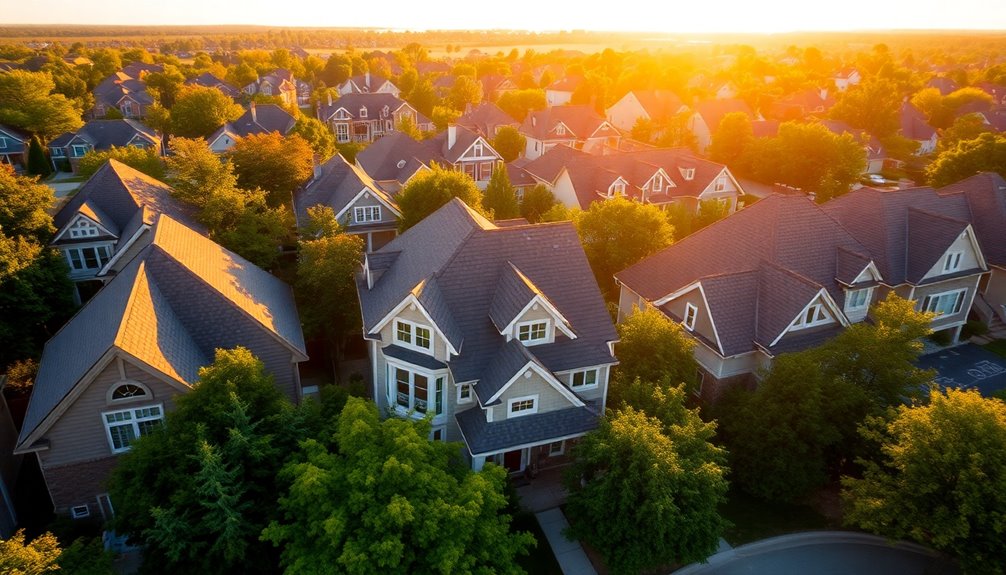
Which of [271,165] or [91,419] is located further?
[271,165]

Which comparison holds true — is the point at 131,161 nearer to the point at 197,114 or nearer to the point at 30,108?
the point at 197,114

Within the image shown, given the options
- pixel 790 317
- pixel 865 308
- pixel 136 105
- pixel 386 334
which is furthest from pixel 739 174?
pixel 136 105

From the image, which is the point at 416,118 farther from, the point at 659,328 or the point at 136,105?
the point at 659,328

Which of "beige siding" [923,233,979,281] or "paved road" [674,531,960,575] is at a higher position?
"beige siding" [923,233,979,281]

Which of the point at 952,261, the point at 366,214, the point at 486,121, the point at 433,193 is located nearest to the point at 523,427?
the point at 433,193

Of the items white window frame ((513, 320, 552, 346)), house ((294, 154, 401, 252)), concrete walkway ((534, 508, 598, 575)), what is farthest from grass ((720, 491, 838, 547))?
house ((294, 154, 401, 252))

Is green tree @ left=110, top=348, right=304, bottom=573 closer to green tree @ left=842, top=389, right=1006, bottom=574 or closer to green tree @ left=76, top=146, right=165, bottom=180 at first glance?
green tree @ left=842, top=389, right=1006, bottom=574

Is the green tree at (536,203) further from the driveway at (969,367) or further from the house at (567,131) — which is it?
→ the driveway at (969,367)
